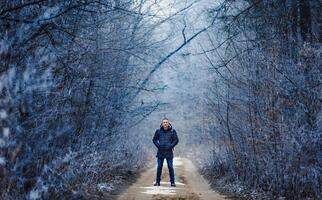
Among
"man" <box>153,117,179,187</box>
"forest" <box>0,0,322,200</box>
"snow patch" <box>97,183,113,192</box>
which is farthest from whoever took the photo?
"man" <box>153,117,179,187</box>

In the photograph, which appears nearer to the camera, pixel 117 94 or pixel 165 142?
pixel 117 94

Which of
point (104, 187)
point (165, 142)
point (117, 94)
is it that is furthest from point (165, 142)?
point (104, 187)

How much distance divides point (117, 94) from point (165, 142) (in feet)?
7.04

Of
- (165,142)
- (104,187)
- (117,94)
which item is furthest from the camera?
(165,142)

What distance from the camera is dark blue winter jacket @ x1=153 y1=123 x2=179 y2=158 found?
15.4 meters

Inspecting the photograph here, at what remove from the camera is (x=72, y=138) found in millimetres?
10172

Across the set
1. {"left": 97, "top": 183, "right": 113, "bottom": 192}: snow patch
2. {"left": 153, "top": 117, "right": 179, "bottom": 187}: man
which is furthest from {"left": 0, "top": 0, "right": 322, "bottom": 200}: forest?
{"left": 153, "top": 117, "right": 179, "bottom": 187}: man

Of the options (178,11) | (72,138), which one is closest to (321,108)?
(72,138)

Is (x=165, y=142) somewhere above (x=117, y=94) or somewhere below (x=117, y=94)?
below

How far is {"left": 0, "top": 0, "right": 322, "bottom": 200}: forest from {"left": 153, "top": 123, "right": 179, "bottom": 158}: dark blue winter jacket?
120cm

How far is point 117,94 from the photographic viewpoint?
1493 cm

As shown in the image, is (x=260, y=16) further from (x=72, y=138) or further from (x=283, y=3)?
(x=72, y=138)

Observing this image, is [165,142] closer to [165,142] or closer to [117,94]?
[165,142]

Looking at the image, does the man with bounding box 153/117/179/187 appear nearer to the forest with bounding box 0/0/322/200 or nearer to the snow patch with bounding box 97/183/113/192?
the forest with bounding box 0/0/322/200
